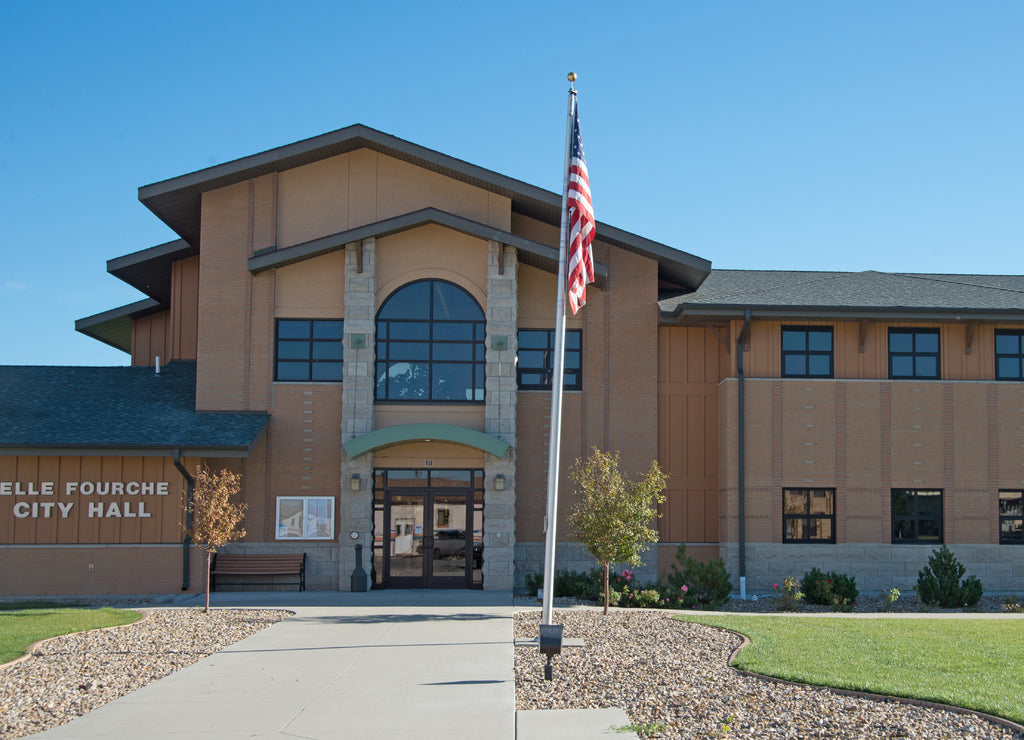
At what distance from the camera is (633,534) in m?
18.7

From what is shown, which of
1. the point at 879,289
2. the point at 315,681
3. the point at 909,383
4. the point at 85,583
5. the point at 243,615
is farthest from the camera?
the point at 879,289

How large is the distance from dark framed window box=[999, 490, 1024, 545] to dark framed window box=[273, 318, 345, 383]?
16.4m

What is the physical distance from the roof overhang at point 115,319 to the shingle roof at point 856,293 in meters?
14.5

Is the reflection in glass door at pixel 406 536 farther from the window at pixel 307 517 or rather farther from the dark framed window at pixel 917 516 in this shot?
the dark framed window at pixel 917 516

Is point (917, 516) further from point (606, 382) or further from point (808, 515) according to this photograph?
point (606, 382)

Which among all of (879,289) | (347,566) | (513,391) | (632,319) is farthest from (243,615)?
(879,289)

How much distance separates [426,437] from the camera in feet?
75.7

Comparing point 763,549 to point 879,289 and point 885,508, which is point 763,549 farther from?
point 879,289

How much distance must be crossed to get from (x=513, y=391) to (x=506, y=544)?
3.56m

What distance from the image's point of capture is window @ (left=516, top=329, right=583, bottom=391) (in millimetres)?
24984

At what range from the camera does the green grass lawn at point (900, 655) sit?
10.8 metres

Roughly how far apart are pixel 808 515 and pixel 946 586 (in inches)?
151

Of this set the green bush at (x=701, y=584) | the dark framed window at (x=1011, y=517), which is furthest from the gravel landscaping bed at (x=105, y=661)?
the dark framed window at (x=1011, y=517)

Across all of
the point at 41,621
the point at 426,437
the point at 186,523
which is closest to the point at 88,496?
the point at 186,523
